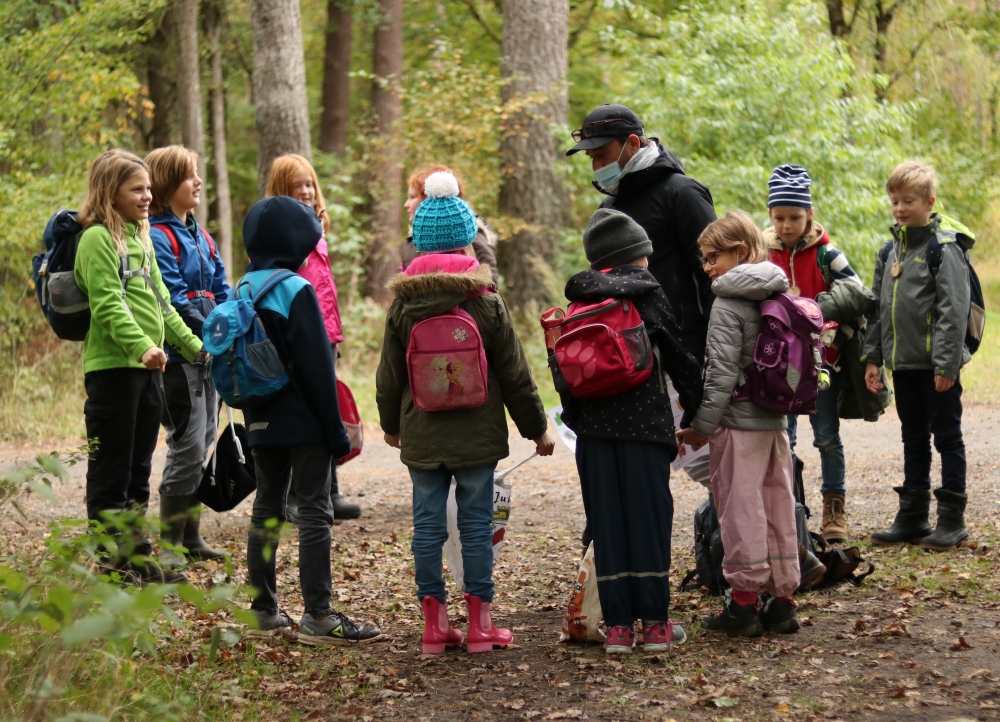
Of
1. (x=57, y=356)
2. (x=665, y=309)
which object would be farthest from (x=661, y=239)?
(x=57, y=356)

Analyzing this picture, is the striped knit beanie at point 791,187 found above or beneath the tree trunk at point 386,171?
beneath

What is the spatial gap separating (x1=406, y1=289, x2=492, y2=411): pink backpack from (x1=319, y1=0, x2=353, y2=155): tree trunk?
17238mm

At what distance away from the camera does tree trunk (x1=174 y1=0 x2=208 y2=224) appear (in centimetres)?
1672

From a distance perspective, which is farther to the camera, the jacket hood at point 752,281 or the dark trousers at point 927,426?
the dark trousers at point 927,426

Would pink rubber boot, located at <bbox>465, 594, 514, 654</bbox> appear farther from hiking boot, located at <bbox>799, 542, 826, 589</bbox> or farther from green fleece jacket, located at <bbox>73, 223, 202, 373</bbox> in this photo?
green fleece jacket, located at <bbox>73, 223, 202, 373</bbox>

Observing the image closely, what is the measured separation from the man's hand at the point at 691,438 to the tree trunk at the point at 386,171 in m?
13.1

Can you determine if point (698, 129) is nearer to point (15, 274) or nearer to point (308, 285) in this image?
point (15, 274)

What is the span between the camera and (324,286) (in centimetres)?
671

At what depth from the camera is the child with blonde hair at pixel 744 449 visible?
4.45 metres

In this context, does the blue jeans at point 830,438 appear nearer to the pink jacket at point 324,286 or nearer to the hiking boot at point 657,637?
the hiking boot at point 657,637

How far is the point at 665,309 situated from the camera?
4.45 metres

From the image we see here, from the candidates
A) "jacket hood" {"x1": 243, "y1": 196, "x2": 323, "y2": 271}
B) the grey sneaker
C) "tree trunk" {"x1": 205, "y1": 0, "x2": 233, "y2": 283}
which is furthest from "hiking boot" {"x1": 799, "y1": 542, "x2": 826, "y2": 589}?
"tree trunk" {"x1": 205, "y1": 0, "x2": 233, "y2": 283}

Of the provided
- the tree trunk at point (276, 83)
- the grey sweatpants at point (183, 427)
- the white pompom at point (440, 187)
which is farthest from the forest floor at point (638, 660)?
the tree trunk at point (276, 83)

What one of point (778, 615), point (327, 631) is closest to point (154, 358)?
point (327, 631)
